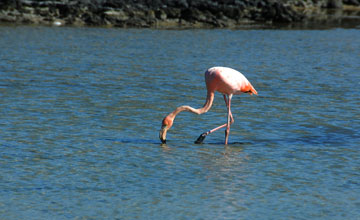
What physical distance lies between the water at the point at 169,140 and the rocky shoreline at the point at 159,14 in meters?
11.8

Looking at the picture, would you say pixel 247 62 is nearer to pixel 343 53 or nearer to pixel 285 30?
pixel 343 53

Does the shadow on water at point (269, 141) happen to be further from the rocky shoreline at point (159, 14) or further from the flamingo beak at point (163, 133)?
the rocky shoreline at point (159, 14)

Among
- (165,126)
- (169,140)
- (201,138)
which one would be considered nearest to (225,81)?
(201,138)

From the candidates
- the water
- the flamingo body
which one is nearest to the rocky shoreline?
the water

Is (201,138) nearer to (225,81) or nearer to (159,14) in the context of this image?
(225,81)

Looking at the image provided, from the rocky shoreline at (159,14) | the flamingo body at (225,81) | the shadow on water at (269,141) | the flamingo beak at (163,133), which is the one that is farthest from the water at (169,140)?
the rocky shoreline at (159,14)

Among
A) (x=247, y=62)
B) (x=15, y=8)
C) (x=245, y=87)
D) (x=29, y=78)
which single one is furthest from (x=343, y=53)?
(x=15, y=8)

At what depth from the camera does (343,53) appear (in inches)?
1136

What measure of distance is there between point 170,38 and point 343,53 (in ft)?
28.3

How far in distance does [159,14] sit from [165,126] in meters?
29.0

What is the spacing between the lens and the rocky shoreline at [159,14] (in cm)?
3853

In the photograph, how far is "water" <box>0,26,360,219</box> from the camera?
926 centimetres

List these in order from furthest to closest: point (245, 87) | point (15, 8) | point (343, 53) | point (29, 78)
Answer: point (15, 8), point (343, 53), point (29, 78), point (245, 87)

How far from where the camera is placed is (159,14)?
40.8m
